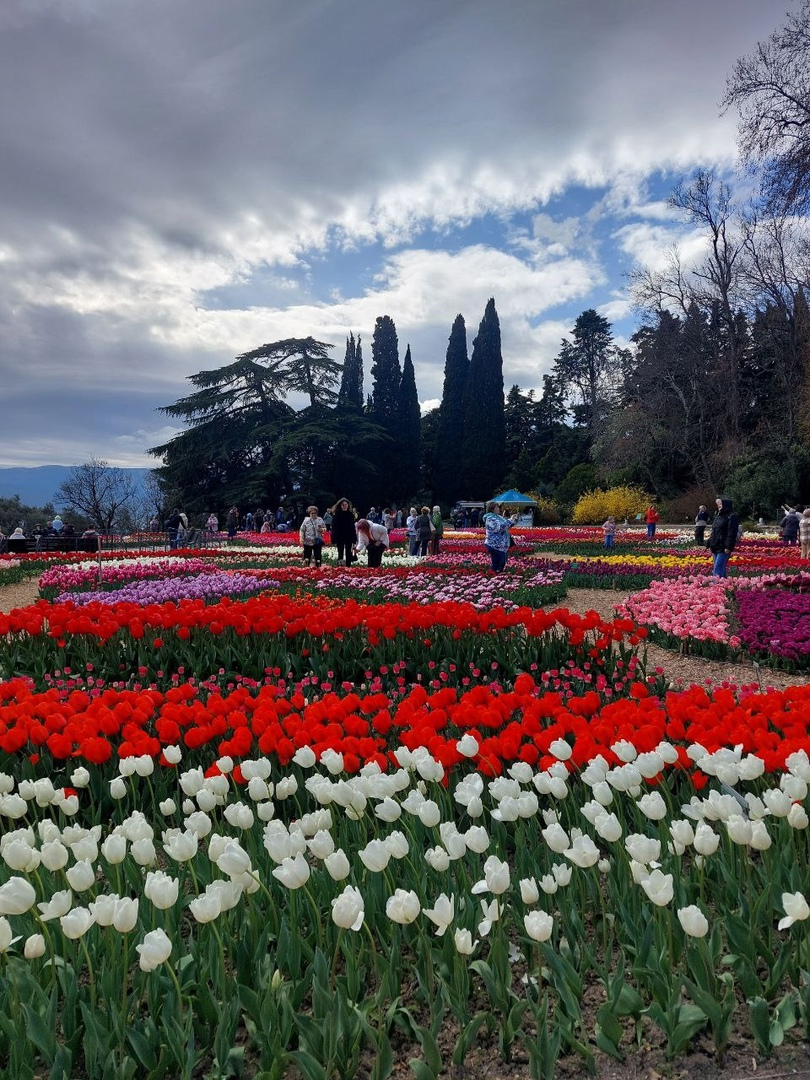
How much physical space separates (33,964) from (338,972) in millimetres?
810

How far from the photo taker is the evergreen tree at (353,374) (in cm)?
5056

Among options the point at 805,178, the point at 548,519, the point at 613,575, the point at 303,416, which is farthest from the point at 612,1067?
the point at 303,416

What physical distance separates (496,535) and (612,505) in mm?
23680

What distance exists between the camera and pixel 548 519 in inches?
1548

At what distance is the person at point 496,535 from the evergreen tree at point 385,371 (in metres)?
37.0

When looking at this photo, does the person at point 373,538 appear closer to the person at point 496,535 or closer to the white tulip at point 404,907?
the person at point 496,535

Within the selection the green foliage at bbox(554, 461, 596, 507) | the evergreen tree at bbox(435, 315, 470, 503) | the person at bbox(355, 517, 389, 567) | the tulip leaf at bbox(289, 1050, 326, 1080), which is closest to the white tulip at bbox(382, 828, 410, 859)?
the tulip leaf at bbox(289, 1050, 326, 1080)

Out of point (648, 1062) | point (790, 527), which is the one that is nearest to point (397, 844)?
point (648, 1062)

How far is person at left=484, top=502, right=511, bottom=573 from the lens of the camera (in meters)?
11.7

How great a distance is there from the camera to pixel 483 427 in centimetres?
4862

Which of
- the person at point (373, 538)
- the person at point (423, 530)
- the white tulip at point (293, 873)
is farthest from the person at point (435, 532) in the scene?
the white tulip at point (293, 873)

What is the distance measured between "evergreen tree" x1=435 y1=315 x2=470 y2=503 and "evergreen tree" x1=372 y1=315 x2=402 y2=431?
151 inches

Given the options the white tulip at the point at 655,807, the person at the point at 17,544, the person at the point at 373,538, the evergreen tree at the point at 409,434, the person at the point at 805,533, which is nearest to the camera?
the white tulip at the point at 655,807

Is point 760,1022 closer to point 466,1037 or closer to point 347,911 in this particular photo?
point 466,1037
